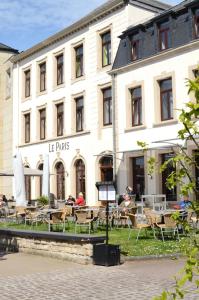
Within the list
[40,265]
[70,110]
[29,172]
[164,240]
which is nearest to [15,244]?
[40,265]

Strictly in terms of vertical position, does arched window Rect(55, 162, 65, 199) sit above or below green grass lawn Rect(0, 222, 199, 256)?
above

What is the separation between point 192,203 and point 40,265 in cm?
736

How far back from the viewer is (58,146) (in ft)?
95.0

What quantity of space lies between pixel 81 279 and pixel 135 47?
1711 cm

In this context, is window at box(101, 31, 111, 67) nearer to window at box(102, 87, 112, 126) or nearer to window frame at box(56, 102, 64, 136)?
window at box(102, 87, 112, 126)

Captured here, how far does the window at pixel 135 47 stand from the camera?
23328 mm

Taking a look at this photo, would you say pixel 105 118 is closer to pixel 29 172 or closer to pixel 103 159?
pixel 103 159

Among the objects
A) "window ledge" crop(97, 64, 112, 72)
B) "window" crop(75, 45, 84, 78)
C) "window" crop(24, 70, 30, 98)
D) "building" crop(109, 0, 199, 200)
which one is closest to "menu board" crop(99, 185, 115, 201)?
"building" crop(109, 0, 199, 200)

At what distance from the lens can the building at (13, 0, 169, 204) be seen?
83.5 feet

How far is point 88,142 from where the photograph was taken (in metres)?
26.4

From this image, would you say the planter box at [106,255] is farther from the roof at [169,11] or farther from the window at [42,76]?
the window at [42,76]

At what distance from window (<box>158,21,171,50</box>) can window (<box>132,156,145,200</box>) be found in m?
5.44

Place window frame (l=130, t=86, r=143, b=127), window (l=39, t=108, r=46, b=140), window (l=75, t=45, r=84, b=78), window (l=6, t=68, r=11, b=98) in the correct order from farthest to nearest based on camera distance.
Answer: window (l=6, t=68, r=11, b=98), window (l=39, t=108, r=46, b=140), window (l=75, t=45, r=84, b=78), window frame (l=130, t=86, r=143, b=127)

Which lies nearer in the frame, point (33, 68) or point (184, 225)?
point (184, 225)
